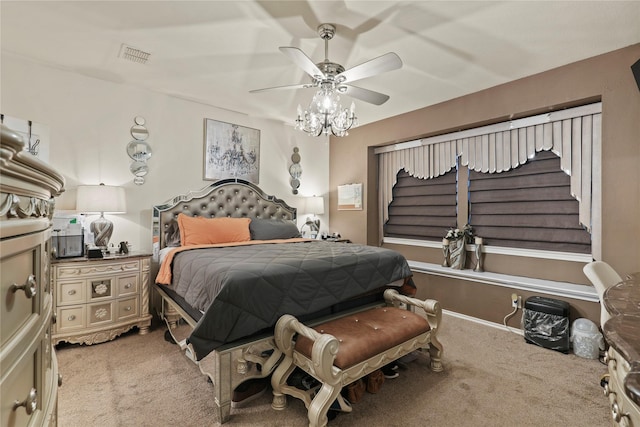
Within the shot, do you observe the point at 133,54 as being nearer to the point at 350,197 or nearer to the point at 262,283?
the point at 262,283

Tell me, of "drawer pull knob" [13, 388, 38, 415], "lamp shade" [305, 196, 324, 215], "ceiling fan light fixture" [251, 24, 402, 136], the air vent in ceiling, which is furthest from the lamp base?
"drawer pull knob" [13, 388, 38, 415]

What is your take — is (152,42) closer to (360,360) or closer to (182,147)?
(182,147)

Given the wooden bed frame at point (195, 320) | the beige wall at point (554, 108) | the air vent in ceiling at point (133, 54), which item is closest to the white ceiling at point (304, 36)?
the air vent in ceiling at point (133, 54)

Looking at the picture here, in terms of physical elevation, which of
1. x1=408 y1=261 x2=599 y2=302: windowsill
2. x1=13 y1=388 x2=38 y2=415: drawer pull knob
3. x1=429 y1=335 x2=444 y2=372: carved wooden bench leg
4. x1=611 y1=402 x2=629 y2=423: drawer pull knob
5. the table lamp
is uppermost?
the table lamp

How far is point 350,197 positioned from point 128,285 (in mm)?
3225

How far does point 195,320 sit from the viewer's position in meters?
2.20

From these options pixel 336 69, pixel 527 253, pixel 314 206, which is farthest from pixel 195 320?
pixel 527 253

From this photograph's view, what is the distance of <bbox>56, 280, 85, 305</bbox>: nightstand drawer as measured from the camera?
262cm

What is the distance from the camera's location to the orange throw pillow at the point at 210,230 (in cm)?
334

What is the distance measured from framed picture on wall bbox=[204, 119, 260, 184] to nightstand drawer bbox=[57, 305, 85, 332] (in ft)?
6.44

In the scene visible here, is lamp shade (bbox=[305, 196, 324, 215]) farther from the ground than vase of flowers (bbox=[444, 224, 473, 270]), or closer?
farther from the ground

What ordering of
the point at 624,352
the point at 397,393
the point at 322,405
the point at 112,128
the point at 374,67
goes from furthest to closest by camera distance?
1. the point at 112,128
2. the point at 374,67
3. the point at 397,393
4. the point at 322,405
5. the point at 624,352

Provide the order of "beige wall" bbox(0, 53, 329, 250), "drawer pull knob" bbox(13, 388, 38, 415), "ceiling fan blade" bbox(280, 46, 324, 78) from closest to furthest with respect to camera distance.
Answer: "drawer pull knob" bbox(13, 388, 38, 415)
"ceiling fan blade" bbox(280, 46, 324, 78)
"beige wall" bbox(0, 53, 329, 250)

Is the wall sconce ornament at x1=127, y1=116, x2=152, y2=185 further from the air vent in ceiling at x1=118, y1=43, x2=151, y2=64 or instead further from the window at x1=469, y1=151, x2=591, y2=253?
the window at x1=469, y1=151, x2=591, y2=253
